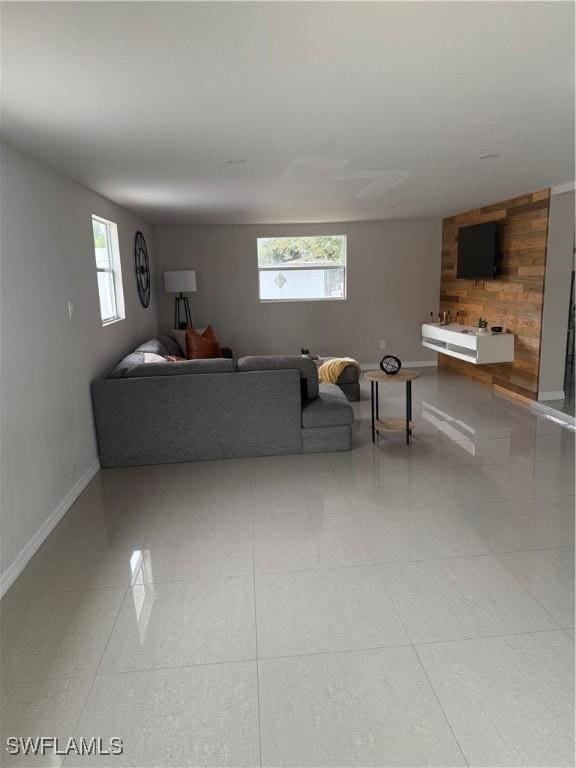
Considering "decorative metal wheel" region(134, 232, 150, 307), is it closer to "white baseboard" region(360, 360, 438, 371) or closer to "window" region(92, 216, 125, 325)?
"window" region(92, 216, 125, 325)

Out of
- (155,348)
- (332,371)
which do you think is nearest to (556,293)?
(332,371)

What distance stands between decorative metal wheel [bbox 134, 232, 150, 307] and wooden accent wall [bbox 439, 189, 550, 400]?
13.3ft

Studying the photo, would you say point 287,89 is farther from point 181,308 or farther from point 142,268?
point 181,308

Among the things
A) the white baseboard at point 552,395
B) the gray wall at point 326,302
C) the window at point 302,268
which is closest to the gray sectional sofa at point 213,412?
the white baseboard at point 552,395

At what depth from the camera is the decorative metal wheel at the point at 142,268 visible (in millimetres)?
5927

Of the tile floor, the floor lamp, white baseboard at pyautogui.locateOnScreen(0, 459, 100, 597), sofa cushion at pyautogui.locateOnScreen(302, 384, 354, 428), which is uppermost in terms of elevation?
the floor lamp

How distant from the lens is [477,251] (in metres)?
6.04

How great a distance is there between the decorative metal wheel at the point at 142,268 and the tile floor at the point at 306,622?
10.0 feet

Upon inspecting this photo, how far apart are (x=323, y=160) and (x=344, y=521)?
2.33 m

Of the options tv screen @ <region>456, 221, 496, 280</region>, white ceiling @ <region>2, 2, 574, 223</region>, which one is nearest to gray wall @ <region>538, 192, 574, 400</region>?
tv screen @ <region>456, 221, 496, 280</region>

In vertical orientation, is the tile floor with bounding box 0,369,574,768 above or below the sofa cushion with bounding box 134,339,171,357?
below

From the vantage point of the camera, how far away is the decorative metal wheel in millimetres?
5927

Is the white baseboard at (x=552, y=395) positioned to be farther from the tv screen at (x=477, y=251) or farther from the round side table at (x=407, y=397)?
the round side table at (x=407, y=397)

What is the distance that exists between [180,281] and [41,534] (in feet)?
14.8
